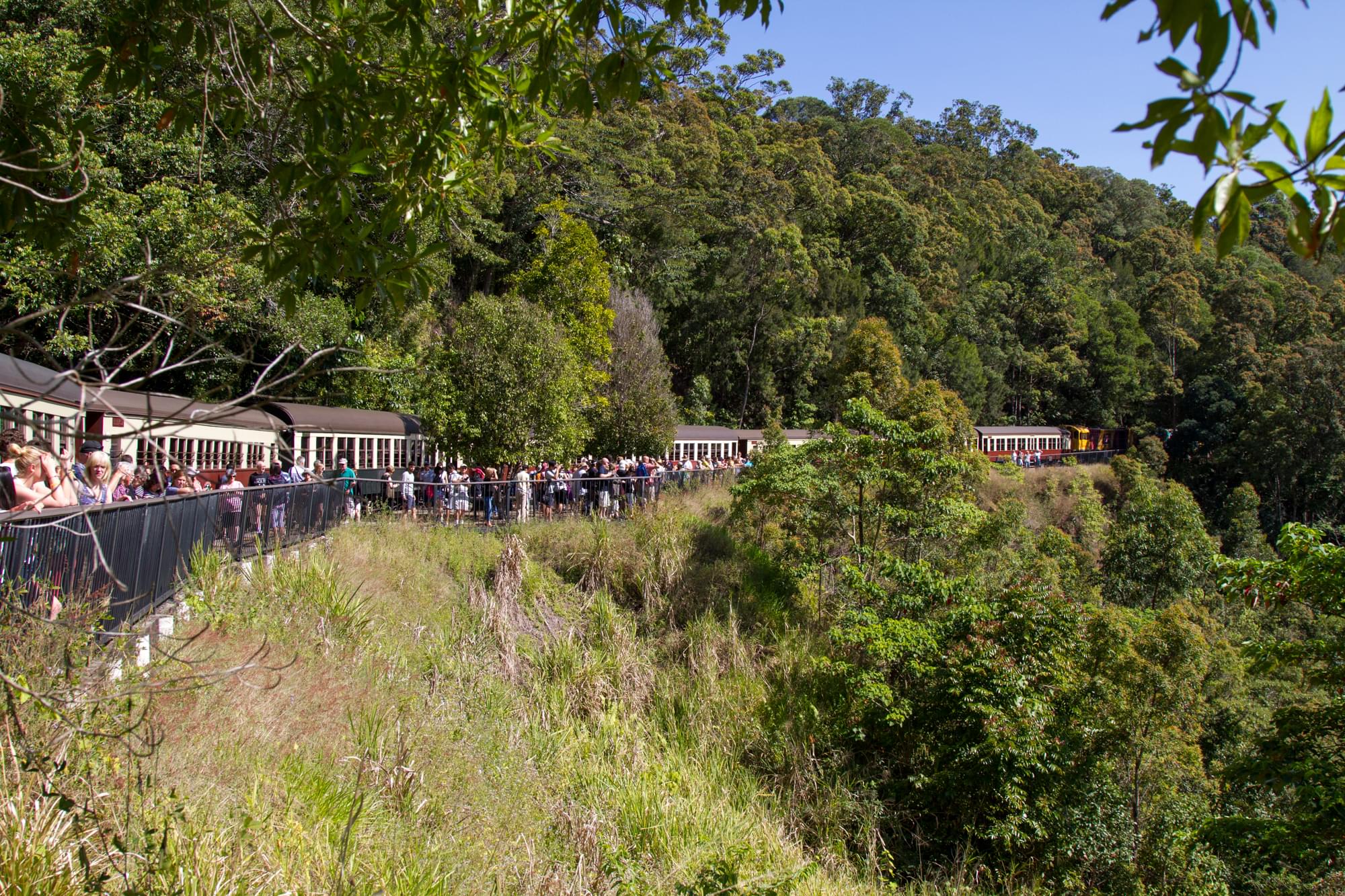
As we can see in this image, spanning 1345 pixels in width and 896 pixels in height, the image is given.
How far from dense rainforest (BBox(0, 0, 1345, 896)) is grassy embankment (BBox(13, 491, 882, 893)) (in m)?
0.06

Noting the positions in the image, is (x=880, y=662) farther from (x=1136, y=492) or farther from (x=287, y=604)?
(x=1136, y=492)

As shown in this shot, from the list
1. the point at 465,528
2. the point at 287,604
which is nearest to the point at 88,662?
the point at 287,604

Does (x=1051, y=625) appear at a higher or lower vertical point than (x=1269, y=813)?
higher

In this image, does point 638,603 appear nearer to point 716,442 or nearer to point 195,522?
point 195,522

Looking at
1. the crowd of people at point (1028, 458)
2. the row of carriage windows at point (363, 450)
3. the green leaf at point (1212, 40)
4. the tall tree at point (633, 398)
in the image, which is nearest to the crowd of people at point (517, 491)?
the row of carriage windows at point (363, 450)

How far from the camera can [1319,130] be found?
1944 mm

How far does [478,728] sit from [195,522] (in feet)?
11.5

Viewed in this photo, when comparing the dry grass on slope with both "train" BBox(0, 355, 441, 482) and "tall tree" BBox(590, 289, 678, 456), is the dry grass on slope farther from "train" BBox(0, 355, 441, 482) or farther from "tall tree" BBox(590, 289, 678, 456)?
"tall tree" BBox(590, 289, 678, 456)

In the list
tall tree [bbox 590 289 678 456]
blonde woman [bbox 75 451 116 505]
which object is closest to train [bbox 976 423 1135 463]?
tall tree [bbox 590 289 678 456]

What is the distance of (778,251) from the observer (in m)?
46.6

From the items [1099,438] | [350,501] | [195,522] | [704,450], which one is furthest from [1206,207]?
[1099,438]

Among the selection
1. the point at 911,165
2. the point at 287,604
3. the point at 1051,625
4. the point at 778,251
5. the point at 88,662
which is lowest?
the point at 1051,625

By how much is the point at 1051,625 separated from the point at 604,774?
742cm

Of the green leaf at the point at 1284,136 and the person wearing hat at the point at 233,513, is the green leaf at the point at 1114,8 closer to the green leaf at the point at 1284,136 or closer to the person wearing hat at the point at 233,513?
the green leaf at the point at 1284,136
